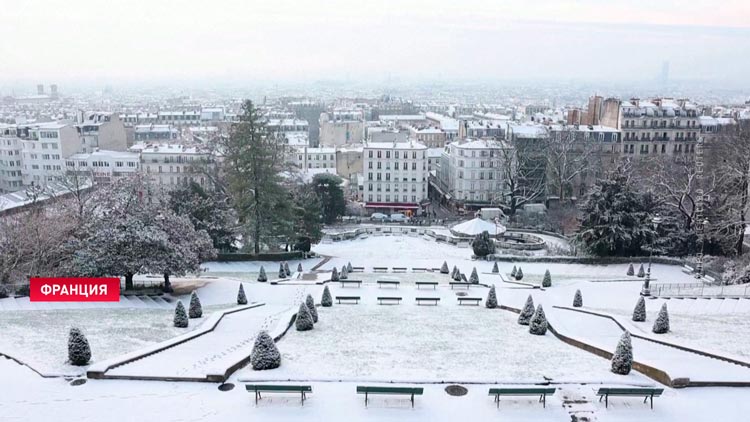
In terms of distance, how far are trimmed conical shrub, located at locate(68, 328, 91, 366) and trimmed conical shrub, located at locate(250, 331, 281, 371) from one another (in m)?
5.36

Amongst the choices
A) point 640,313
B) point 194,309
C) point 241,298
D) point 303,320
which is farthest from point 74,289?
point 640,313

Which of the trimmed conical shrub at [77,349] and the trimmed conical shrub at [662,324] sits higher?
the trimmed conical shrub at [77,349]

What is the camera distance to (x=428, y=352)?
66.0ft

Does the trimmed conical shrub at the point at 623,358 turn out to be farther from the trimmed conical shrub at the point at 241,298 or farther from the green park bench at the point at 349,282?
the trimmed conical shrub at the point at 241,298

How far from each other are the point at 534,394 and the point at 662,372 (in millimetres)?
4653

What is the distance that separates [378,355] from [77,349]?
9726mm

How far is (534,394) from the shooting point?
629 inches

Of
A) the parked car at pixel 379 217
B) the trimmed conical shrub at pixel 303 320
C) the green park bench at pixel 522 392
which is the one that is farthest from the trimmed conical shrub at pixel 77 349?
the parked car at pixel 379 217

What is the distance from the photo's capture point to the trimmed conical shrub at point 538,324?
22.7 meters

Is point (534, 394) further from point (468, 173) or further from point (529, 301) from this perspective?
point (468, 173)

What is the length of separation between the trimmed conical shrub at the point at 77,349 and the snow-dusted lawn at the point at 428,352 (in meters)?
5.45

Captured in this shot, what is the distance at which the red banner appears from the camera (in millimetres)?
27953

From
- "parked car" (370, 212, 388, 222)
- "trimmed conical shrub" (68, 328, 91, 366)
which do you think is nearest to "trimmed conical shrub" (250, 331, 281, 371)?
"trimmed conical shrub" (68, 328, 91, 366)

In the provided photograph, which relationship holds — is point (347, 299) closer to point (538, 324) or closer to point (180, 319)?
point (180, 319)
